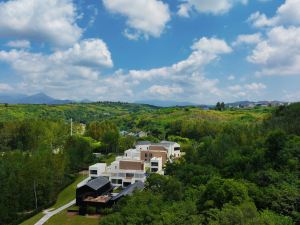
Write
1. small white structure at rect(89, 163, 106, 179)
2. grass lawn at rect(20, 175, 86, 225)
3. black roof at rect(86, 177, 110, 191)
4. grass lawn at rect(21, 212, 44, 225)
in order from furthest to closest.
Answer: small white structure at rect(89, 163, 106, 179) < black roof at rect(86, 177, 110, 191) < grass lawn at rect(20, 175, 86, 225) < grass lawn at rect(21, 212, 44, 225)

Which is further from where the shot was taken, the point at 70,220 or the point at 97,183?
the point at 97,183

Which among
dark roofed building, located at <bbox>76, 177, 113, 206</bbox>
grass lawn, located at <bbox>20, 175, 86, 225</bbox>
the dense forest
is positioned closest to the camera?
the dense forest

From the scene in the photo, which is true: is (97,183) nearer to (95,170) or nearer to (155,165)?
(95,170)

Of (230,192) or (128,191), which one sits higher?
(230,192)

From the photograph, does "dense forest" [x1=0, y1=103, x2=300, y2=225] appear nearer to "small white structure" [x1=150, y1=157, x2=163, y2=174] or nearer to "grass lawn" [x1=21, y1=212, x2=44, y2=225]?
"grass lawn" [x1=21, y1=212, x2=44, y2=225]

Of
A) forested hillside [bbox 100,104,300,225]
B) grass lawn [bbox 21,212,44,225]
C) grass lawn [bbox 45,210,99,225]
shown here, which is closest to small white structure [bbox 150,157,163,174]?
forested hillside [bbox 100,104,300,225]

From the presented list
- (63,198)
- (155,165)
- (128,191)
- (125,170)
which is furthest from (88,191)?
(155,165)

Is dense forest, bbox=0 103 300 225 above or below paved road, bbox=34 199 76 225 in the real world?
above

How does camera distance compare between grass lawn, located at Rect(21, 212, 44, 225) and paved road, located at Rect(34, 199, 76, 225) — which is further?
grass lawn, located at Rect(21, 212, 44, 225)

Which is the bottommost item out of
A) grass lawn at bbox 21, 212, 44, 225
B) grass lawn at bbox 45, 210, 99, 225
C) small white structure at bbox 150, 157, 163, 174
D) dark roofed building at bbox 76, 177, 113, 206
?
→ grass lawn at bbox 21, 212, 44, 225
